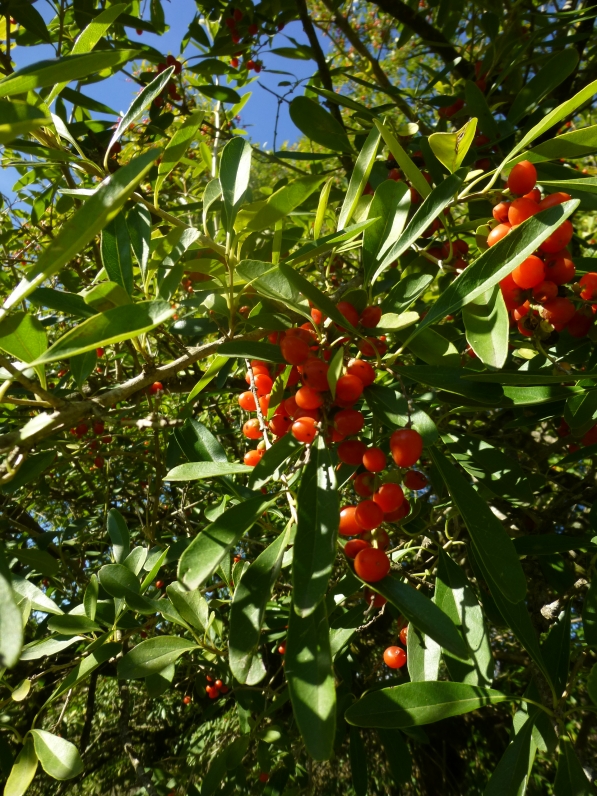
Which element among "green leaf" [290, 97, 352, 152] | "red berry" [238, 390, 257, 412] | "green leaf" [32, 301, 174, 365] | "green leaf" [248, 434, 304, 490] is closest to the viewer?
"green leaf" [32, 301, 174, 365]

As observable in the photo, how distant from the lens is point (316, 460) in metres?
0.85

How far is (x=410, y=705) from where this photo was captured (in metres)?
0.98

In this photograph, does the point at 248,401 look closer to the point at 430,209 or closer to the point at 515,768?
the point at 430,209

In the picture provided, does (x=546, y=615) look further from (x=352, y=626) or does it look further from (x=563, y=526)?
(x=563, y=526)

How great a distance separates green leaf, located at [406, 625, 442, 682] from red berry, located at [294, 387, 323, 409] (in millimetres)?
514

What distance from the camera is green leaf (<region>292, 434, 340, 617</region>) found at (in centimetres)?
72

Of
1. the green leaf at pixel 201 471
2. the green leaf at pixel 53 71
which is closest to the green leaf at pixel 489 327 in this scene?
the green leaf at pixel 201 471

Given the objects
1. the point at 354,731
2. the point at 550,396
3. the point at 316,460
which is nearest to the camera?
the point at 316,460

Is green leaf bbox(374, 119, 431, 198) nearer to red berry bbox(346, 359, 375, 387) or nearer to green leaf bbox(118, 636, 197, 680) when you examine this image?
red berry bbox(346, 359, 375, 387)

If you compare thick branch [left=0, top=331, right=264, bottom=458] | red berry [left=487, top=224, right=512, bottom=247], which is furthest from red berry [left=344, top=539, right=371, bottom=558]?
red berry [left=487, top=224, right=512, bottom=247]

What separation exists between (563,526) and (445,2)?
2.47 meters

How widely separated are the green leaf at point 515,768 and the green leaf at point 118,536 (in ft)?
3.69

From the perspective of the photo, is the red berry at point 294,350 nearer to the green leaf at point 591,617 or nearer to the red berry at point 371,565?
the red berry at point 371,565

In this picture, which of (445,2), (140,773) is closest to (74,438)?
(140,773)
